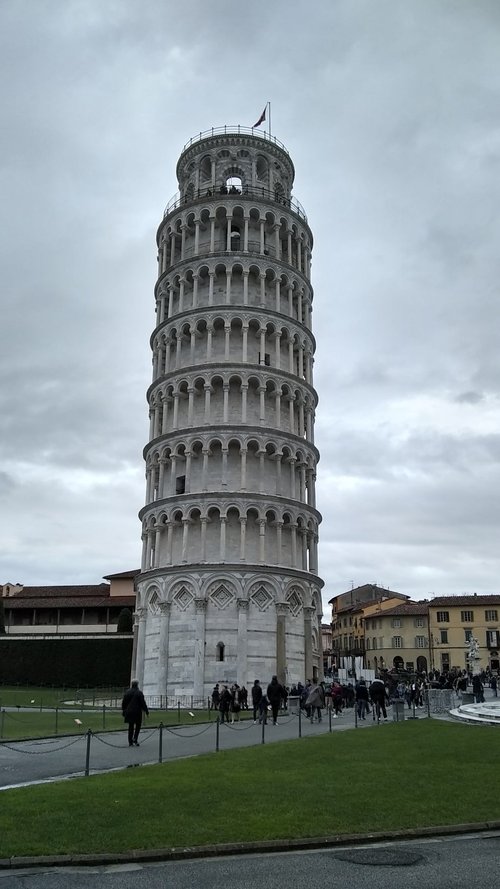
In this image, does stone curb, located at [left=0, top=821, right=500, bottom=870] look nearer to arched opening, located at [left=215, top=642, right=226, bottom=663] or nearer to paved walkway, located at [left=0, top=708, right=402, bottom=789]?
paved walkway, located at [left=0, top=708, right=402, bottom=789]

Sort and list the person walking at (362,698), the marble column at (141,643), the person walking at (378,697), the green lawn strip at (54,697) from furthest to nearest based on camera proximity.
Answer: the marble column at (141,643) → the green lawn strip at (54,697) → the person walking at (362,698) → the person walking at (378,697)

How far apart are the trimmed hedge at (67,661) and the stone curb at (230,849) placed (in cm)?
6215

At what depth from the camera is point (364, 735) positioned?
26359 millimetres

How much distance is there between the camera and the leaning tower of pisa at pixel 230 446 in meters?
54.6

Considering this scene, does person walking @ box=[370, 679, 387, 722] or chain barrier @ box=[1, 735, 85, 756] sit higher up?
person walking @ box=[370, 679, 387, 722]

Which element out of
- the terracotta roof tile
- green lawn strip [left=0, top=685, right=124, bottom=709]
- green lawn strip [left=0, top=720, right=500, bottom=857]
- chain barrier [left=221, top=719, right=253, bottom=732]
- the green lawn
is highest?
the terracotta roof tile

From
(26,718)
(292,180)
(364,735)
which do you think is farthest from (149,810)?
(292,180)

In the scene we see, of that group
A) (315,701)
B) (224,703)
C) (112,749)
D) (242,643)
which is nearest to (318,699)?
(315,701)

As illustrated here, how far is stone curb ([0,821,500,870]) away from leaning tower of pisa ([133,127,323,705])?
42.1m

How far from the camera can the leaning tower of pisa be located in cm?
5462

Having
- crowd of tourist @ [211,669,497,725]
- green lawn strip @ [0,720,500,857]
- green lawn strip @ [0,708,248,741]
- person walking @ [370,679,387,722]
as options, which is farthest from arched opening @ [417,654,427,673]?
green lawn strip @ [0,720,500,857]

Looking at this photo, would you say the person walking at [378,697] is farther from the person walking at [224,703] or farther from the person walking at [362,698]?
the person walking at [224,703]

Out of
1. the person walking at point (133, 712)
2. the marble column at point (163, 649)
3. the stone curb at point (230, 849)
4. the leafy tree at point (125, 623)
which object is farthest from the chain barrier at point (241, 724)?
the leafy tree at point (125, 623)

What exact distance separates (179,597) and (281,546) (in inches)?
321
